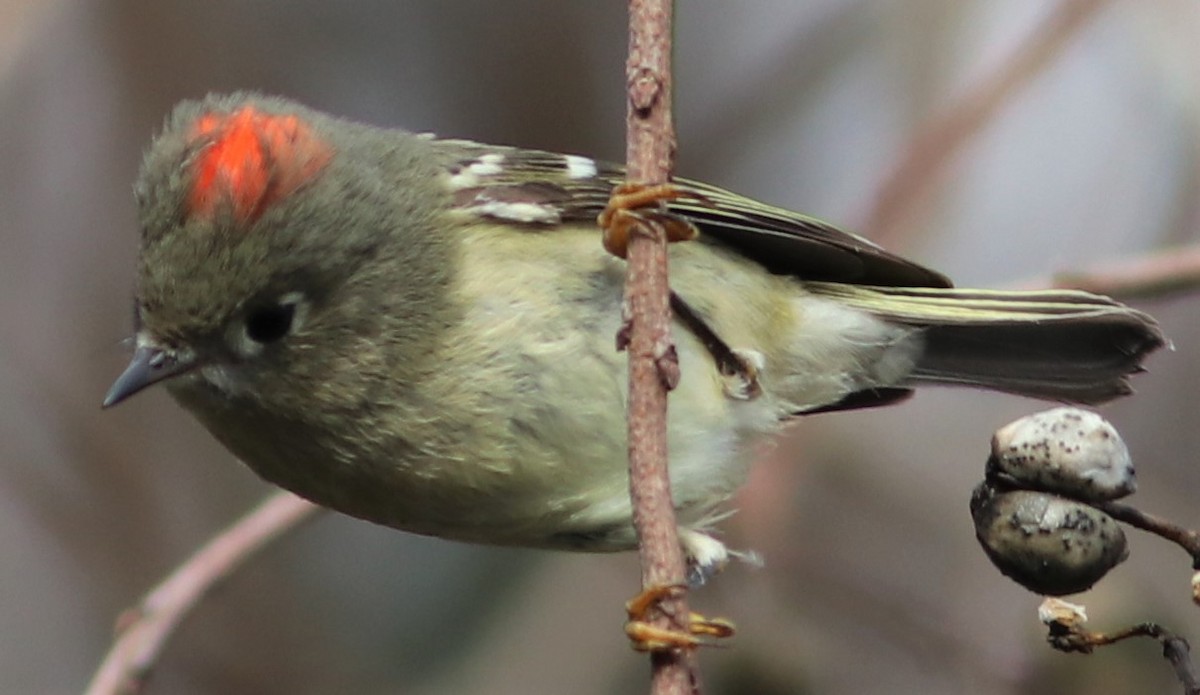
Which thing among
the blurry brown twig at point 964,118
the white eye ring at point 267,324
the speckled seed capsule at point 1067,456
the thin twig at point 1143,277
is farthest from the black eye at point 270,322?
the blurry brown twig at point 964,118

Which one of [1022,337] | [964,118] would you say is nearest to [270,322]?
[1022,337]

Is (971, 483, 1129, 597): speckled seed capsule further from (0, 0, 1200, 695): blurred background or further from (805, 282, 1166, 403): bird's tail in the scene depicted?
(0, 0, 1200, 695): blurred background

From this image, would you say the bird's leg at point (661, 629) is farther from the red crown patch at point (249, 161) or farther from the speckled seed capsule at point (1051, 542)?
the red crown patch at point (249, 161)

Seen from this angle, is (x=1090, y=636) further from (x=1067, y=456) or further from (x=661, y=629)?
(x=661, y=629)

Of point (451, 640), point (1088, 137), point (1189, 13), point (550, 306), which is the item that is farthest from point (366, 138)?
point (1088, 137)

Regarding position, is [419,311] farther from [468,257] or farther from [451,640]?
[451,640]
